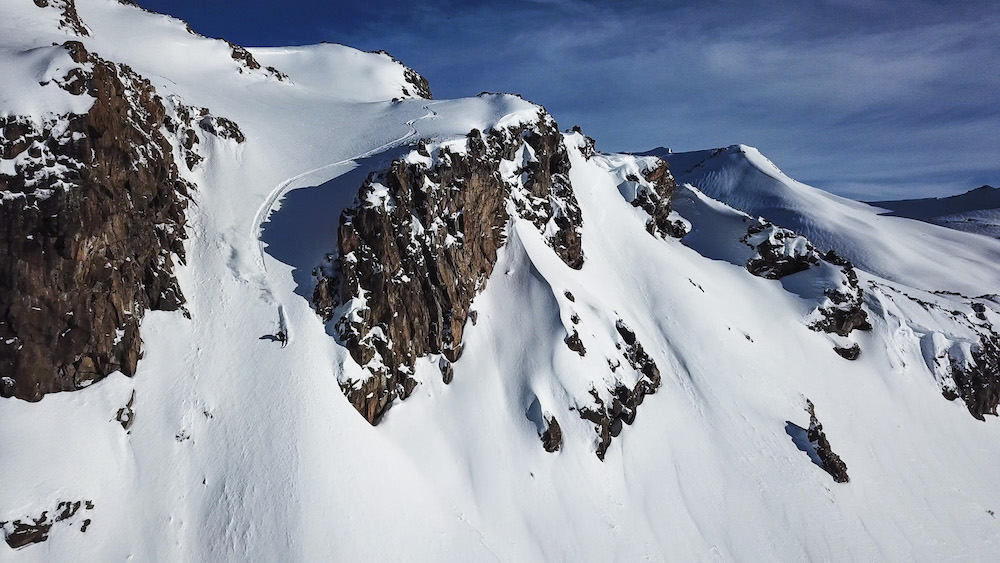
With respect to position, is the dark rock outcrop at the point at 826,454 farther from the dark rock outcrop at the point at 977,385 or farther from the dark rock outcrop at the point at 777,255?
the dark rock outcrop at the point at 977,385

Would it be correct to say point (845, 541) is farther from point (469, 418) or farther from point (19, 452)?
point (19, 452)

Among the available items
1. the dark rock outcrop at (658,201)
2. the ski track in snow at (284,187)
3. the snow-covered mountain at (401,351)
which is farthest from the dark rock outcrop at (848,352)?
the ski track in snow at (284,187)

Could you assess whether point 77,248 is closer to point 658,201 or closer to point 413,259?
point 413,259

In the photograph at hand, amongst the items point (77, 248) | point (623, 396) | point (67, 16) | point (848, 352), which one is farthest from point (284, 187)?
point (848, 352)

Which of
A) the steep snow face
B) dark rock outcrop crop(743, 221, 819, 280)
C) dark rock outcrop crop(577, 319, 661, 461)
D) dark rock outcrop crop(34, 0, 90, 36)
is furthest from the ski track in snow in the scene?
the steep snow face

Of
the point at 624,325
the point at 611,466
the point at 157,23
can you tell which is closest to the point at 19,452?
the point at 611,466
